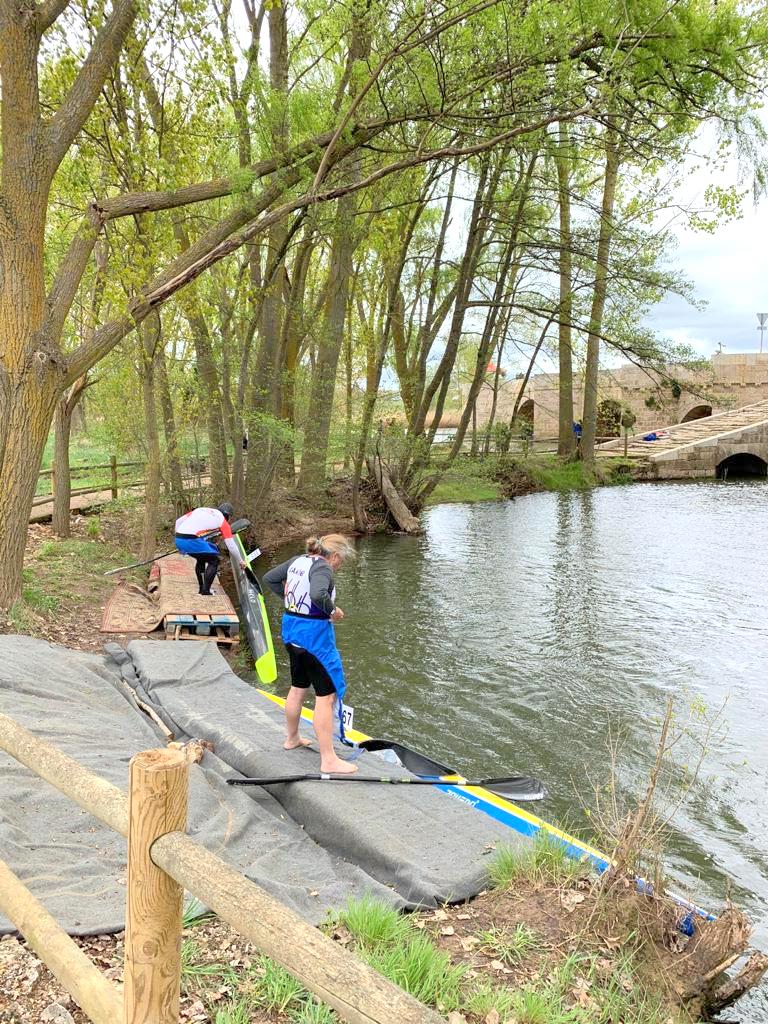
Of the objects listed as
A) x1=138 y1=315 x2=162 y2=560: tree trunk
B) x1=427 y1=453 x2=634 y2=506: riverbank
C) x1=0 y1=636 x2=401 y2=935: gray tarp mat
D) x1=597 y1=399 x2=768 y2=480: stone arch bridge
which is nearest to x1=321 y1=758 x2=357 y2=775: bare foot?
x1=0 y1=636 x2=401 y2=935: gray tarp mat

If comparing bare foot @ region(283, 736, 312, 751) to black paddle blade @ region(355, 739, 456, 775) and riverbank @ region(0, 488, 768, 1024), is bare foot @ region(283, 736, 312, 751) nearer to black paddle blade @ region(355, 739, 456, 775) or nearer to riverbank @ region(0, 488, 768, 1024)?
black paddle blade @ region(355, 739, 456, 775)

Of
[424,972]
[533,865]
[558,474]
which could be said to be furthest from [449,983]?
[558,474]

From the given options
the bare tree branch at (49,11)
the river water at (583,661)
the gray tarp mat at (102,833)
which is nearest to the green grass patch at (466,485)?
the river water at (583,661)

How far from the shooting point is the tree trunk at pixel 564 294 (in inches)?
687

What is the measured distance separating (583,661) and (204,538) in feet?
18.5

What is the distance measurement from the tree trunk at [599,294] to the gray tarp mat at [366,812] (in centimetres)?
947

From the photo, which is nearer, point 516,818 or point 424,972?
point 424,972

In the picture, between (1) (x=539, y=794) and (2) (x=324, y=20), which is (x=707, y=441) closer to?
(2) (x=324, y=20)

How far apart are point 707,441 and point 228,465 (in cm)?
2261

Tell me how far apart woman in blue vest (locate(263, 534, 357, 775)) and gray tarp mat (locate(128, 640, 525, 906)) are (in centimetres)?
35

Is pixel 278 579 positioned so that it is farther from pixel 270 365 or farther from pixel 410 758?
pixel 270 365

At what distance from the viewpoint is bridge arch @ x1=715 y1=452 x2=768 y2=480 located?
32.4m

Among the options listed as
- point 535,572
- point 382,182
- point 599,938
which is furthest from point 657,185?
point 599,938

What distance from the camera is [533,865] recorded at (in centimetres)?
423
